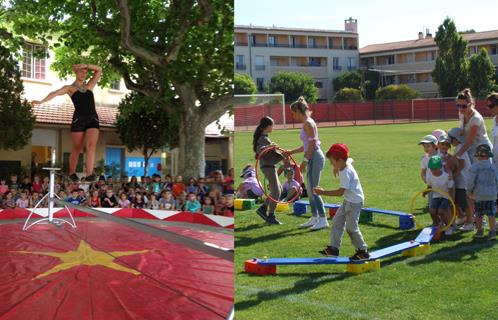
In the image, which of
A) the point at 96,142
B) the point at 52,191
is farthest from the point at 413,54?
the point at 52,191

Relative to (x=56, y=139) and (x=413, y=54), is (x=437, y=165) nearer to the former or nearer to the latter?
(x=413, y=54)

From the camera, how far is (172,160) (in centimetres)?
344

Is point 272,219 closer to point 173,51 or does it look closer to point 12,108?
point 173,51

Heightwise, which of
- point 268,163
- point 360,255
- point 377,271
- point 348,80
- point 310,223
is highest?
point 348,80

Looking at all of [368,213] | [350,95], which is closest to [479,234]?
[368,213]

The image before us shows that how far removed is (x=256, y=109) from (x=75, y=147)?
1.17 meters

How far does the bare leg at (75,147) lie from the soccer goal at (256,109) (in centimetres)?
104

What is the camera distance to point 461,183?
439cm

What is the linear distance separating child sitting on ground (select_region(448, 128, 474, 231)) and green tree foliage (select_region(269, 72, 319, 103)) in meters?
1.08

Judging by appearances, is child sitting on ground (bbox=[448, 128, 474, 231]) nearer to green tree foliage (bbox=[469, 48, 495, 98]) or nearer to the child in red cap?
green tree foliage (bbox=[469, 48, 495, 98])

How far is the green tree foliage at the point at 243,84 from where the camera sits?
2.93 m

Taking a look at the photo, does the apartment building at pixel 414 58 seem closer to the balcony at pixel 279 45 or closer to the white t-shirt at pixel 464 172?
the balcony at pixel 279 45

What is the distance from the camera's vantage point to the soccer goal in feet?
9.54

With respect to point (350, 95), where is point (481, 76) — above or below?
above
